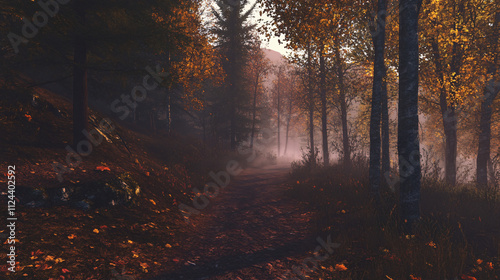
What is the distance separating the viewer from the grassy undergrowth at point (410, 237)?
13.6ft

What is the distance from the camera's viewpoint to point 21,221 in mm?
4367

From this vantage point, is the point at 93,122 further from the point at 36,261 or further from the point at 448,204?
the point at 448,204

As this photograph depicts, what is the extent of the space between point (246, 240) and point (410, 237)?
11.4 feet

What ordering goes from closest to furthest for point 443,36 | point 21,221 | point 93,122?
point 21,221 < point 93,122 < point 443,36

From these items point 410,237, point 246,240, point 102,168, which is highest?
point 102,168

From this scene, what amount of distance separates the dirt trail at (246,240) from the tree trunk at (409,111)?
2.30 meters

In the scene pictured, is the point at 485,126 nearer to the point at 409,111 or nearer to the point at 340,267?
the point at 409,111

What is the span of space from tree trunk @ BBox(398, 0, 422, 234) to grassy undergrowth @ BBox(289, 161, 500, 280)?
0.62 m

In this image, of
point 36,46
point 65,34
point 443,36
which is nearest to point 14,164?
point 36,46

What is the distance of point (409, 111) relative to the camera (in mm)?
5430

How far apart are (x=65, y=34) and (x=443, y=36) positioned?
1419 cm

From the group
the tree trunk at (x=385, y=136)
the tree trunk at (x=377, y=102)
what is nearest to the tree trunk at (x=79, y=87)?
the tree trunk at (x=377, y=102)

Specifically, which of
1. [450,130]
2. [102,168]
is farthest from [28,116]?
[450,130]

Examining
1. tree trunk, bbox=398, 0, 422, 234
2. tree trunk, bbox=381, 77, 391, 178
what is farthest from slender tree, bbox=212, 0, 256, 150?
tree trunk, bbox=398, 0, 422, 234
